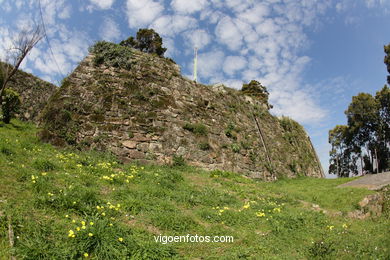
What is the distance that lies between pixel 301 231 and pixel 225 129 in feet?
26.5

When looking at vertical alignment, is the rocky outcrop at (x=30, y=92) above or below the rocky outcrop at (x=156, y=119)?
above

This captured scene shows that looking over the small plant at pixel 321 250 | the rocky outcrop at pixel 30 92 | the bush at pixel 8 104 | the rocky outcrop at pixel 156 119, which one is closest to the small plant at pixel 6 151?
the rocky outcrop at pixel 156 119

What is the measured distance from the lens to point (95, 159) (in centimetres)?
800

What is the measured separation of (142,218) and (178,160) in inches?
215

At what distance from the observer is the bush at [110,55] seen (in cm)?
1097

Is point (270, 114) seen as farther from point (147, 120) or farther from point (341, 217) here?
point (341, 217)

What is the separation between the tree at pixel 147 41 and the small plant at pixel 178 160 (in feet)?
60.5

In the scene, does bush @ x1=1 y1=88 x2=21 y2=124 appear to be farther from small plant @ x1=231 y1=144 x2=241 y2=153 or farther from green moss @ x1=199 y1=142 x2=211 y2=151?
small plant @ x1=231 y1=144 x2=241 y2=153

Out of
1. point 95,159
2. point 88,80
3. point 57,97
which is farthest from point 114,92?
point 95,159

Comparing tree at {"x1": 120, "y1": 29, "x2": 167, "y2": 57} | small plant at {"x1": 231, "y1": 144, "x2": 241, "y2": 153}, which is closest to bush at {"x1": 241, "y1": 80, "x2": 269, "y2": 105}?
tree at {"x1": 120, "y1": 29, "x2": 167, "y2": 57}

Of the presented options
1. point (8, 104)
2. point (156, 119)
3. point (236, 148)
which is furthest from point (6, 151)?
point (236, 148)

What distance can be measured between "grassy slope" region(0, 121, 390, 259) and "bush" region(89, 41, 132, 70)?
4903mm

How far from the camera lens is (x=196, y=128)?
37.1ft

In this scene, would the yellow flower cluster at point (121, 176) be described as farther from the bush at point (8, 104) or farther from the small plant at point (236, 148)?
the bush at point (8, 104)
